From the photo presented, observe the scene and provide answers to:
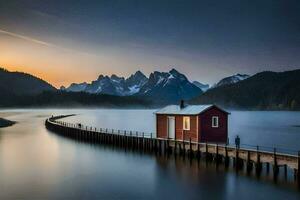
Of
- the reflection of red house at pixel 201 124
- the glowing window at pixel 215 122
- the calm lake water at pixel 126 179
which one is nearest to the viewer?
the calm lake water at pixel 126 179

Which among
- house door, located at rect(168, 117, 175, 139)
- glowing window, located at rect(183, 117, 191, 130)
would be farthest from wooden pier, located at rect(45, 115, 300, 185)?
glowing window, located at rect(183, 117, 191, 130)

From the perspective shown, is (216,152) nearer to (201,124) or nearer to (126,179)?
(201,124)

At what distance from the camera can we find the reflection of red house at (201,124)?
4847cm

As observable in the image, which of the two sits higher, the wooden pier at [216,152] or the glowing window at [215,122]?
the glowing window at [215,122]

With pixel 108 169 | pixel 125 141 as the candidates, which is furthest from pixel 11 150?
pixel 108 169

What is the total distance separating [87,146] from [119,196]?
35648 millimetres

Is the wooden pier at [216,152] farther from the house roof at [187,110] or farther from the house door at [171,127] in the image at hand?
the house roof at [187,110]

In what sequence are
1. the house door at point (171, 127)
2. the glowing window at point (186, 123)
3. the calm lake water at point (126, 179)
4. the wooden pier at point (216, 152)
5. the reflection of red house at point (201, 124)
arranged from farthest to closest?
the house door at point (171, 127), the glowing window at point (186, 123), the reflection of red house at point (201, 124), the wooden pier at point (216, 152), the calm lake water at point (126, 179)

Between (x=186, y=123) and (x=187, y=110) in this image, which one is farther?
(x=187, y=110)

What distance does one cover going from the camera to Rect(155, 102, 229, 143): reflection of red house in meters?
48.5

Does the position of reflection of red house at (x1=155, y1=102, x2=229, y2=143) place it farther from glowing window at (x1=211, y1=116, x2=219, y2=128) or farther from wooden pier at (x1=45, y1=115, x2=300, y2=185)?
wooden pier at (x1=45, y1=115, x2=300, y2=185)

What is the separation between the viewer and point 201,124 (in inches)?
1905

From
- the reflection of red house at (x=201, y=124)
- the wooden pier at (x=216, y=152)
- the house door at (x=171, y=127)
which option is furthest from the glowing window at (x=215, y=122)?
the house door at (x=171, y=127)

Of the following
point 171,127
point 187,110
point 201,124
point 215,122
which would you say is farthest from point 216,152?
point 171,127
